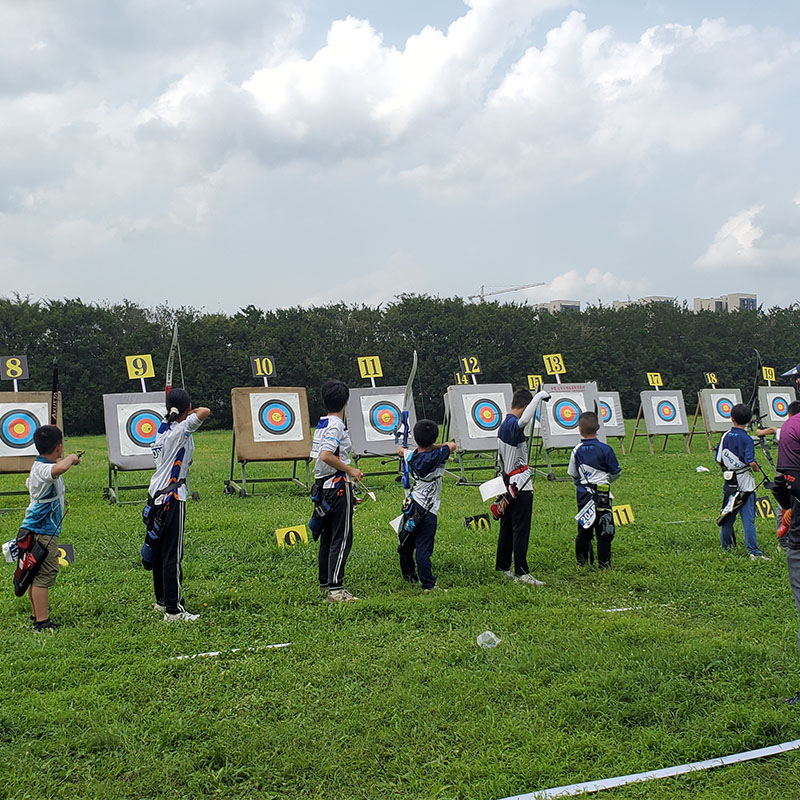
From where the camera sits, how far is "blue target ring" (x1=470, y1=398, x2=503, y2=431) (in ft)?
42.9

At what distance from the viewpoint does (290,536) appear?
750 centimetres

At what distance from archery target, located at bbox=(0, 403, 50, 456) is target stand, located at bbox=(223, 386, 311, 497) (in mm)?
2603

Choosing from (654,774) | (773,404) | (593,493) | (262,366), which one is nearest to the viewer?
(654,774)

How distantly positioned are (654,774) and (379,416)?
381 inches

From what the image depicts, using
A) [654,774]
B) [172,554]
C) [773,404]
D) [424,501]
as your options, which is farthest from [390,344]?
[654,774]

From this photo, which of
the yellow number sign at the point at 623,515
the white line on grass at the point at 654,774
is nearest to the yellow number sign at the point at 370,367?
the yellow number sign at the point at 623,515

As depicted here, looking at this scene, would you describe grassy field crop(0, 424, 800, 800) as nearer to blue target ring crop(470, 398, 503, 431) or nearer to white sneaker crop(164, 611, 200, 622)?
white sneaker crop(164, 611, 200, 622)

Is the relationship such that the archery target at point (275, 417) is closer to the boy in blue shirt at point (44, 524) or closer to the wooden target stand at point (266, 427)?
the wooden target stand at point (266, 427)

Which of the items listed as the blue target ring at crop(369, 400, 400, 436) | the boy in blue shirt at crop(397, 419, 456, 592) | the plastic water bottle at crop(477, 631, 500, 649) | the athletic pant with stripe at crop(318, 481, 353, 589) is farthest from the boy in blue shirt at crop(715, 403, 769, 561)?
the blue target ring at crop(369, 400, 400, 436)

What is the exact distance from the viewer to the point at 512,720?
12.0ft

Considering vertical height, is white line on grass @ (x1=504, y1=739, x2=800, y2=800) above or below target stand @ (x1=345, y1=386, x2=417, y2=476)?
below

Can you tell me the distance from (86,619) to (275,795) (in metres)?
2.71

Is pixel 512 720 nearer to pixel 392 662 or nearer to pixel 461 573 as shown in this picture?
pixel 392 662

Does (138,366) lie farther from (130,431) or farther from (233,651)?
(233,651)
